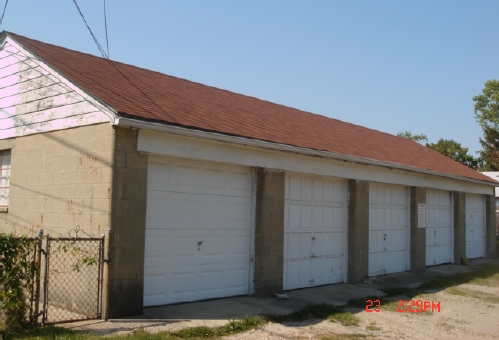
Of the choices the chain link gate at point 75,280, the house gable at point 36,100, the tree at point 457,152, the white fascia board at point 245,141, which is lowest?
the chain link gate at point 75,280

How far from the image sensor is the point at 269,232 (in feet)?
35.2

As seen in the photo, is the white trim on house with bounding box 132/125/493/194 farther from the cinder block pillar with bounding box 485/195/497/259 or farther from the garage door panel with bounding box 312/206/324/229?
the cinder block pillar with bounding box 485/195/497/259

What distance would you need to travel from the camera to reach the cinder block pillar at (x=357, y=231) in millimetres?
13000

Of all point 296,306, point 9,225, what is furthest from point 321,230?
point 9,225

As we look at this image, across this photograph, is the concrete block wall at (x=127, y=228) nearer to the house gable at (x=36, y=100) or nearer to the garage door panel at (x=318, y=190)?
the house gable at (x=36, y=100)

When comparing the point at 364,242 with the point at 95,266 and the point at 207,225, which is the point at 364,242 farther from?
the point at 95,266

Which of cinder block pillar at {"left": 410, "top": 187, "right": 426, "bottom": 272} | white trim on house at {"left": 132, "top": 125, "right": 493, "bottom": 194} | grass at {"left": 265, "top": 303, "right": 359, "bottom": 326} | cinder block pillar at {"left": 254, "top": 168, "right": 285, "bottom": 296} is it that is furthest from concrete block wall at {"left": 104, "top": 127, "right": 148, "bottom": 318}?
cinder block pillar at {"left": 410, "top": 187, "right": 426, "bottom": 272}

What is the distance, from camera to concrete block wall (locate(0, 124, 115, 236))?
833 centimetres

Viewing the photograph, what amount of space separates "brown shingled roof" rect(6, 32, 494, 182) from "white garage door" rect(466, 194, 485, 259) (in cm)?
403

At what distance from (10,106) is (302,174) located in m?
6.15

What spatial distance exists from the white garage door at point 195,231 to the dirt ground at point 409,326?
1.88 metres

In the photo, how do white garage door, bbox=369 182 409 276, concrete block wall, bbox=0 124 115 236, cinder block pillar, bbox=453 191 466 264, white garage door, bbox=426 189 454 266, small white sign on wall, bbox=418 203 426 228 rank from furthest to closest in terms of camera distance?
cinder block pillar, bbox=453 191 466 264, white garage door, bbox=426 189 454 266, small white sign on wall, bbox=418 203 426 228, white garage door, bbox=369 182 409 276, concrete block wall, bbox=0 124 115 236
